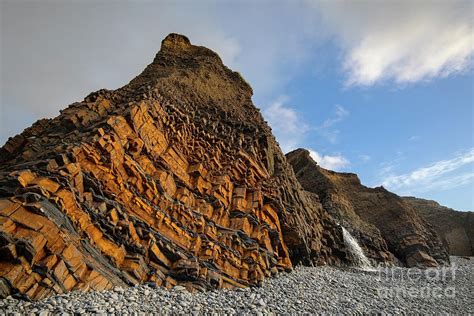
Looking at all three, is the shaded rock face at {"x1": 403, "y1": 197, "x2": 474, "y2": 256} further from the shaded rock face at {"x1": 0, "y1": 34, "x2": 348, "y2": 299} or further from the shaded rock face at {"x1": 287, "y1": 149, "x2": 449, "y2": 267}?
the shaded rock face at {"x1": 0, "y1": 34, "x2": 348, "y2": 299}

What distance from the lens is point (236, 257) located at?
1648 cm

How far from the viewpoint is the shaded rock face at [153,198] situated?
9648 millimetres

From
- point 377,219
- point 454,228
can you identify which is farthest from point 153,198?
point 454,228

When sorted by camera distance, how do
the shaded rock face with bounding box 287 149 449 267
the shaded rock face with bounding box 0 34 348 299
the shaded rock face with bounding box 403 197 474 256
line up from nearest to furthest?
the shaded rock face with bounding box 0 34 348 299, the shaded rock face with bounding box 287 149 449 267, the shaded rock face with bounding box 403 197 474 256

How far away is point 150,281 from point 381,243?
3228cm

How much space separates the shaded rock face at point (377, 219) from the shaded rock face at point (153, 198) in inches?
299

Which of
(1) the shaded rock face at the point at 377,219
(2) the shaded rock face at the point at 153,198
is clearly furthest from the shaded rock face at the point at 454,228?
(2) the shaded rock face at the point at 153,198

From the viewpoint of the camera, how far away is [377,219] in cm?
4016

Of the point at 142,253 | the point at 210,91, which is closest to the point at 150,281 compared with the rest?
the point at 142,253

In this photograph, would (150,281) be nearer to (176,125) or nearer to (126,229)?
(126,229)

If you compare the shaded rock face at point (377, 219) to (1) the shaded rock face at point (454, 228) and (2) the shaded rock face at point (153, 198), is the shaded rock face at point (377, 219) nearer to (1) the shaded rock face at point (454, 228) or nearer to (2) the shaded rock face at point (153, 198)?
(2) the shaded rock face at point (153, 198)

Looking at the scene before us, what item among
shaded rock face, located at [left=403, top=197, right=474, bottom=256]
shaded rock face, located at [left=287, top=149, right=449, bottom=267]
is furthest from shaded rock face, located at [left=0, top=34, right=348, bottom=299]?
shaded rock face, located at [left=403, top=197, right=474, bottom=256]

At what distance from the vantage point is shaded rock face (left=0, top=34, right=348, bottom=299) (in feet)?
31.7

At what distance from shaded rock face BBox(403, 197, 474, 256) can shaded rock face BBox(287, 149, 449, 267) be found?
14.0 meters
